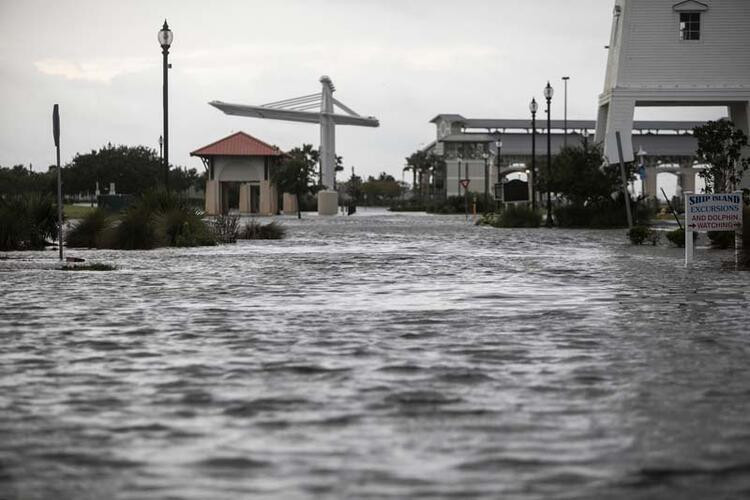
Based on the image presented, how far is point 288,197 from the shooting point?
3999 inches

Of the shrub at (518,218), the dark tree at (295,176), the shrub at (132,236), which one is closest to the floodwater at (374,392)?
the shrub at (132,236)

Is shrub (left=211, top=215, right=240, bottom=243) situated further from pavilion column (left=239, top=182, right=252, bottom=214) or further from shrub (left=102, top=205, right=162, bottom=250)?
pavilion column (left=239, top=182, right=252, bottom=214)

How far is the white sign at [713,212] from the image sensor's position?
19.9m

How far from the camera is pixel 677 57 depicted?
49.7 metres

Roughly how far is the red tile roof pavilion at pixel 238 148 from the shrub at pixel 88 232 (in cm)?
6586

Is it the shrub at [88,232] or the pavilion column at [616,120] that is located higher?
the pavilion column at [616,120]

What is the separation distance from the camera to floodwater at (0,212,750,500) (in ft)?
16.2

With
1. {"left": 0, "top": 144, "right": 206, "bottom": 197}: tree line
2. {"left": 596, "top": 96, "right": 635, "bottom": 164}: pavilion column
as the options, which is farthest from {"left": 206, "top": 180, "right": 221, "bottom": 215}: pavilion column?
{"left": 596, "top": 96, "right": 635, "bottom": 164}: pavilion column

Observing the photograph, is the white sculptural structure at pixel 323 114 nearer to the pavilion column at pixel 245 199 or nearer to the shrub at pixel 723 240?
the pavilion column at pixel 245 199

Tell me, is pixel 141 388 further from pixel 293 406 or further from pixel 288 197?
pixel 288 197

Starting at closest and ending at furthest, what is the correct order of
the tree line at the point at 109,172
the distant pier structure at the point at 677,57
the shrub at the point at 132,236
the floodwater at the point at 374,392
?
the floodwater at the point at 374,392 < the shrub at the point at 132,236 < the distant pier structure at the point at 677,57 < the tree line at the point at 109,172

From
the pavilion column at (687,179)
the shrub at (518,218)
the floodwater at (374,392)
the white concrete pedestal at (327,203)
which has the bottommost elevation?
the floodwater at (374,392)

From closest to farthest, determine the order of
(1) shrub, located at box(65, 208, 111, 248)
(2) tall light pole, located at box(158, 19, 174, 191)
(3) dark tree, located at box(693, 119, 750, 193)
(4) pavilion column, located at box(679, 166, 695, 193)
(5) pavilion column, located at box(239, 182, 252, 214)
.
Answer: (1) shrub, located at box(65, 208, 111, 248)
(2) tall light pole, located at box(158, 19, 174, 191)
(3) dark tree, located at box(693, 119, 750, 193)
(5) pavilion column, located at box(239, 182, 252, 214)
(4) pavilion column, located at box(679, 166, 695, 193)

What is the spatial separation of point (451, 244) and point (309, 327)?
67.4 feet
